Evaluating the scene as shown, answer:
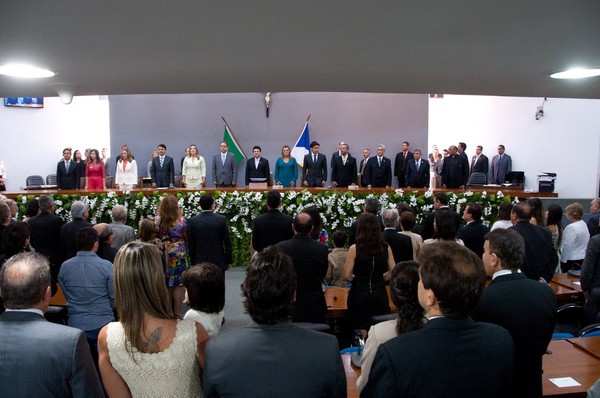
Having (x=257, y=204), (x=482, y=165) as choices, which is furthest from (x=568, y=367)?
(x=482, y=165)

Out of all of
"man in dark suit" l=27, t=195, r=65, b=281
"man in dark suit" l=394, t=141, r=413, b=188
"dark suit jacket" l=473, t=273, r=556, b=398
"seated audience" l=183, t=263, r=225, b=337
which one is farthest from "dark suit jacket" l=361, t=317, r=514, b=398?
"man in dark suit" l=394, t=141, r=413, b=188

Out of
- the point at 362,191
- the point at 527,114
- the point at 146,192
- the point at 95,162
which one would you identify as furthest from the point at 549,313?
the point at 527,114

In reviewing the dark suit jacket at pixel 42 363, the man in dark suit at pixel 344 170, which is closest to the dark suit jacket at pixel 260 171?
the man in dark suit at pixel 344 170

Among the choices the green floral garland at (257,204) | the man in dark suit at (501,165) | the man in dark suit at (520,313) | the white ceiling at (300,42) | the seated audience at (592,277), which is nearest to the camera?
the white ceiling at (300,42)

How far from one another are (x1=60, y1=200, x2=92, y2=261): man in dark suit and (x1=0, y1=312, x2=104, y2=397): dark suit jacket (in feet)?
10.6

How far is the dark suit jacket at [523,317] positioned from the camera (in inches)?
90.0

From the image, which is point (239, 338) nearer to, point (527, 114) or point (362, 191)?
point (362, 191)

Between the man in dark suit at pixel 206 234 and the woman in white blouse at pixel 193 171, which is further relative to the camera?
the woman in white blouse at pixel 193 171

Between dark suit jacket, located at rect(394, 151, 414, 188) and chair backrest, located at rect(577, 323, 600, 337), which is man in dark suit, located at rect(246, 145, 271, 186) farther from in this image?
chair backrest, located at rect(577, 323, 600, 337)

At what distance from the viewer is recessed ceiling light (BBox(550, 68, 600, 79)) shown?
112 inches

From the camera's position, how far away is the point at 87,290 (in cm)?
338

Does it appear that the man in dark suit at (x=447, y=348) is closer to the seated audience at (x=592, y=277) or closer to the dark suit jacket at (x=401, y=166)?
the seated audience at (x=592, y=277)

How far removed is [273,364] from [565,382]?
1.92m

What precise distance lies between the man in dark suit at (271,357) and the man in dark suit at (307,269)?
189 centimetres
